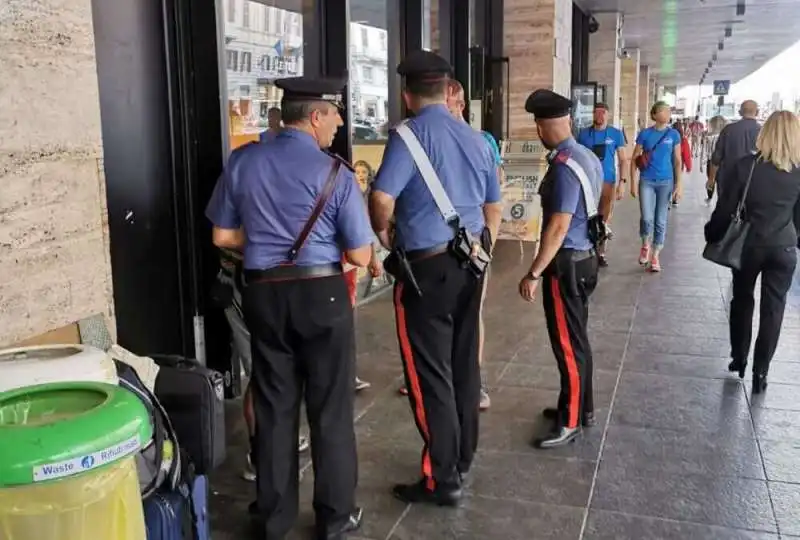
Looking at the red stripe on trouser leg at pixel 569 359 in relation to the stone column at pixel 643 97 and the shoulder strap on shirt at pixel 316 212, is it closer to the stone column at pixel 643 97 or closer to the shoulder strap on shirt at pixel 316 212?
the shoulder strap on shirt at pixel 316 212

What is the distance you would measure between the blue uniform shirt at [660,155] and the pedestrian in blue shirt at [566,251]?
479 cm

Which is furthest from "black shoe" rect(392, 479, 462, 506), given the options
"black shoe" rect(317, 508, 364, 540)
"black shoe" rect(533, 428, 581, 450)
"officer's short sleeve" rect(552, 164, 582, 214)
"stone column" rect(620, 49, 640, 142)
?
"stone column" rect(620, 49, 640, 142)

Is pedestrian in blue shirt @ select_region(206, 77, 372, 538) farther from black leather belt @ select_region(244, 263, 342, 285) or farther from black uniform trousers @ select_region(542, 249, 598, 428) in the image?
black uniform trousers @ select_region(542, 249, 598, 428)

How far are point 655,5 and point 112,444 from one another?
16.6 m

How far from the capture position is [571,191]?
12.7 feet

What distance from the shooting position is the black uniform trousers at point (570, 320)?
404cm

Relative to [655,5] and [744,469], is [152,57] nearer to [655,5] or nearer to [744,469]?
[744,469]

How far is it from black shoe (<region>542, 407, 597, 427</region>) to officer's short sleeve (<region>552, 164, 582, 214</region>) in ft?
3.85

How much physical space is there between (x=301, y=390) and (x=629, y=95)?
23.9 meters

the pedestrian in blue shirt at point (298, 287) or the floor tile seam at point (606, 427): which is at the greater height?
the pedestrian in blue shirt at point (298, 287)

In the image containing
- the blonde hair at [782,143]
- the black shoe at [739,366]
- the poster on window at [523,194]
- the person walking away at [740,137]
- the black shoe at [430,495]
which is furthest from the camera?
the poster on window at [523,194]

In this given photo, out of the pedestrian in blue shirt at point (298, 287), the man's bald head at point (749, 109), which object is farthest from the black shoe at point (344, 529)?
the man's bald head at point (749, 109)

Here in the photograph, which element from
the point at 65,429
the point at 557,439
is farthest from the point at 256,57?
the point at 65,429

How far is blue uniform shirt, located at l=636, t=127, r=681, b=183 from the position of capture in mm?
8531
